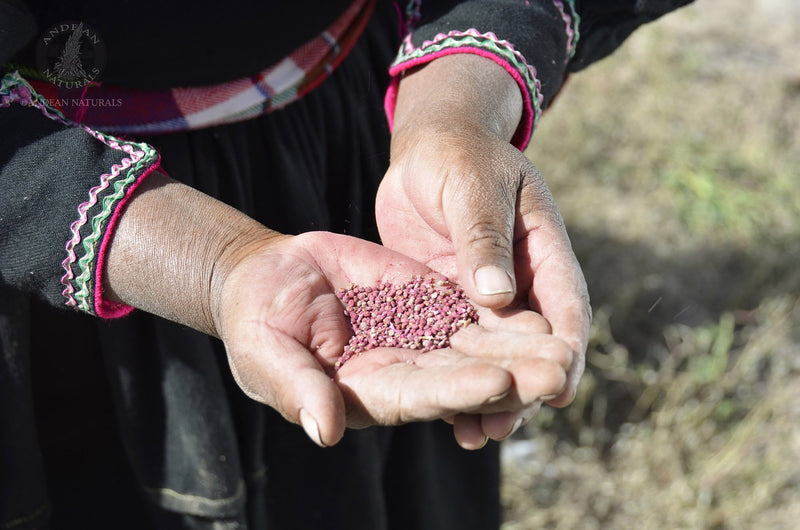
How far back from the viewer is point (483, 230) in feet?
4.28

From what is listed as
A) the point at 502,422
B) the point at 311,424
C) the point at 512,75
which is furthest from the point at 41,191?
the point at 512,75

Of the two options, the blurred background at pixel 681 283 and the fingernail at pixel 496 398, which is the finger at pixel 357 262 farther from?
the blurred background at pixel 681 283

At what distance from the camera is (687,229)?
387 cm

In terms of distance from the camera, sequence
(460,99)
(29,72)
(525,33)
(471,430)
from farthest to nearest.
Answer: (525,33)
(460,99)
(29,72)
(471,430)

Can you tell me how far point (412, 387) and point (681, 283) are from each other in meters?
2.72

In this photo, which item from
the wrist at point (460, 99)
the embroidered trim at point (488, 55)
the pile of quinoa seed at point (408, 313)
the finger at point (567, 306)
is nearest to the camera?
the finger at point (567, 306)

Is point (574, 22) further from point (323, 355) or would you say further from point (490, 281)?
point (323, 355)

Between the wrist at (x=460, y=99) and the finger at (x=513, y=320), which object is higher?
the wrist at (x=460, y=99)

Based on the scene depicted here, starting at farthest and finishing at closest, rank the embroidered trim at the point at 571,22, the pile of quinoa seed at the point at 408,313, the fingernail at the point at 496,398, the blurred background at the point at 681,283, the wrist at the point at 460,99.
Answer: the blurred background at the point at 681,283 → the embroidered trim at the point at 571,22 → the wrist at the point at 460,99 → the pile of quinoa seed at the point at 408,313 → the fingernail at the point at 496,398

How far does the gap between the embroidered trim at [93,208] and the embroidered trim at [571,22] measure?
0.99m

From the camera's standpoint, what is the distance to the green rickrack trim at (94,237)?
1.29 meters

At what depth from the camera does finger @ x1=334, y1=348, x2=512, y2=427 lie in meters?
1.12

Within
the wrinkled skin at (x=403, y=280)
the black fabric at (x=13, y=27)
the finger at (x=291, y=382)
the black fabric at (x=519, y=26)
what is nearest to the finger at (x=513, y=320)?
the wrinkled skin at (x=403, y=280)

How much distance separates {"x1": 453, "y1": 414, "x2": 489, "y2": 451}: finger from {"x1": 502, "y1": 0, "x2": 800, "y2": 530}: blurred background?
153 centimetres
